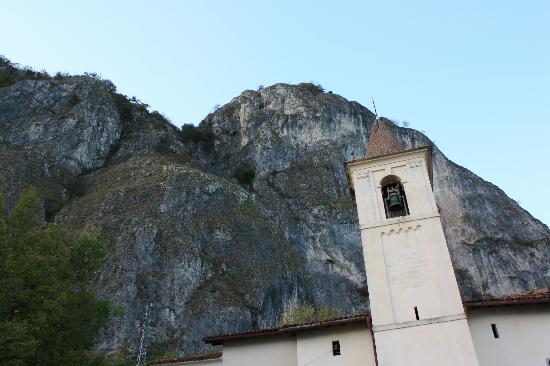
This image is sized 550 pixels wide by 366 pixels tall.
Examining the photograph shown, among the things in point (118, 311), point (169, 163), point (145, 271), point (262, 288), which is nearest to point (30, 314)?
point (118, 311)

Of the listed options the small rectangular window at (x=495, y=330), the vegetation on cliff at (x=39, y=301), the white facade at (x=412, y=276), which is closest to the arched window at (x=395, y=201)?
the white facade at (x=412, y=276)

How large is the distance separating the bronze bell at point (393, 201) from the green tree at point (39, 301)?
10.7 metres

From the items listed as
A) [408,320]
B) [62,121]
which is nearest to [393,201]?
[408,320]

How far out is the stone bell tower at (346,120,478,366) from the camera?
16438 millimetres

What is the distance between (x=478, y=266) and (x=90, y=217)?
45796 millimetres

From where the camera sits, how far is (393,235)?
18797 mm

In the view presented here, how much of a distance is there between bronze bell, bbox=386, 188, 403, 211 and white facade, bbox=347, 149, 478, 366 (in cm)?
32

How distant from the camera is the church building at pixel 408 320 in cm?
1661

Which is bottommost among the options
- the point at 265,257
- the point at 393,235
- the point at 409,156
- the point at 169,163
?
the point at 393,235

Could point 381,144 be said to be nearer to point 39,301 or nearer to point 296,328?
point 296,328

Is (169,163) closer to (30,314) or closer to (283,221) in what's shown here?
(283,221)

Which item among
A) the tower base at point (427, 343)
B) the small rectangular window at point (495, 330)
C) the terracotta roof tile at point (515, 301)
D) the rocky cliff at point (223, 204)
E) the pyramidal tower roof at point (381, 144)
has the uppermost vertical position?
the rocky cliff at point (223, 204)

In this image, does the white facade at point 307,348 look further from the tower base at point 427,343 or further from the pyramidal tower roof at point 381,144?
the pyramidal tower roof at point 381,144

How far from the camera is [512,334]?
17.5 m
